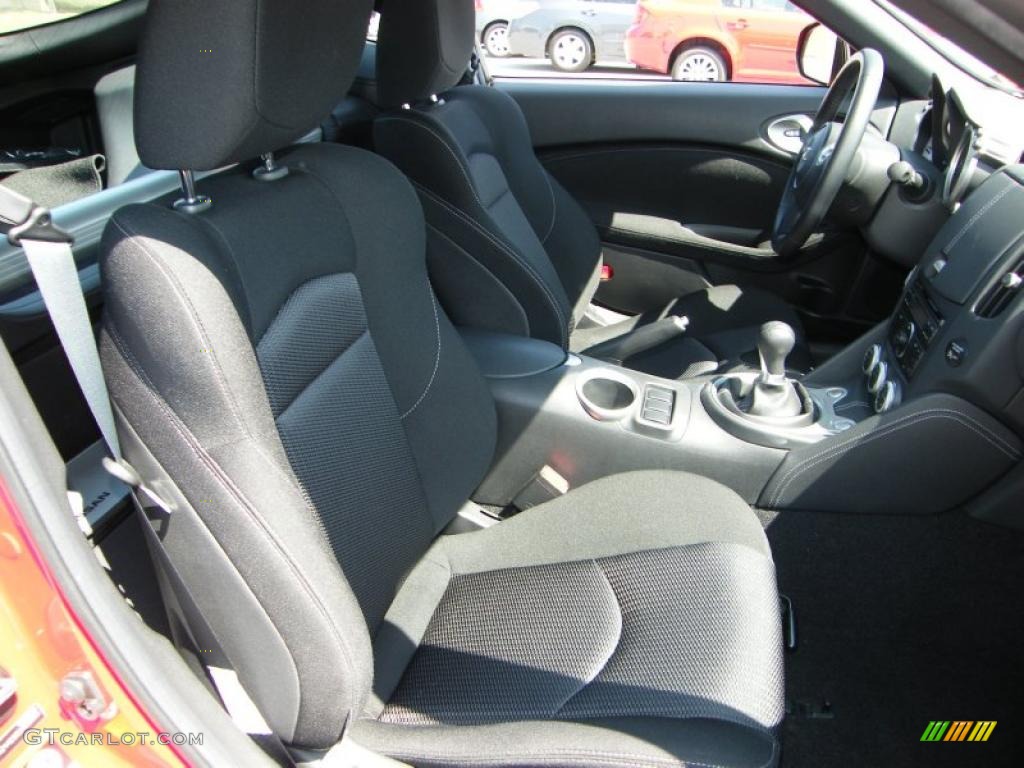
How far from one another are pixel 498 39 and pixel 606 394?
5701 mm

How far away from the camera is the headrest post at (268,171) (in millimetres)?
1078

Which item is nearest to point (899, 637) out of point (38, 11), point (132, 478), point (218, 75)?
point (132, 478)

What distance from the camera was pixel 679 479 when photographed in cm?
149

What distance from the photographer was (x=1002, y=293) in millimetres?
1385

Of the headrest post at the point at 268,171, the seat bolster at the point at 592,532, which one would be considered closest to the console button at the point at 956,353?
the seat bolster at the point at 592,532

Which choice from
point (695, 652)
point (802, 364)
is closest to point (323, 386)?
point (695, 652)

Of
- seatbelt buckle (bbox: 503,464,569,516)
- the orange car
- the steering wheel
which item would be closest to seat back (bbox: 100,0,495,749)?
seatbelt buckle (bbox: 503,464,569,516)

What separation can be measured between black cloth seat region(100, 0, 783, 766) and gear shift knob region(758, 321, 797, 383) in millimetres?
259

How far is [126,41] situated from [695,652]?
2.34 metres

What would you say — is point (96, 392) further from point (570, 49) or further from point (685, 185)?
point (570, 49)

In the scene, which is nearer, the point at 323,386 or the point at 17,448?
the point at 17,448

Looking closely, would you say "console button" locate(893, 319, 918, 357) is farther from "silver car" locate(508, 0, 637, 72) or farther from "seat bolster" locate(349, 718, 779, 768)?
"silver car" locate(508, 0, 637, 72)

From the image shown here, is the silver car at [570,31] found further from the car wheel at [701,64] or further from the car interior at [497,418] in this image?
the car interior at [497,418]

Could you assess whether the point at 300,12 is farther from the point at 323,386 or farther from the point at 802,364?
the point at 802,364
